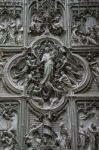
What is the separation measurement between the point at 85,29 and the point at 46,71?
156cm

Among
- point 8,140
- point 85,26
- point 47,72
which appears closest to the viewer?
point 8,140

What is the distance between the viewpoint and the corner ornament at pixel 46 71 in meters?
8.82

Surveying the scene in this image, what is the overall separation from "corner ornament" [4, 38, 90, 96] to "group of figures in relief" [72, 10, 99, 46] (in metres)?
0.40

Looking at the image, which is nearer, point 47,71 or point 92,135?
point 92,135

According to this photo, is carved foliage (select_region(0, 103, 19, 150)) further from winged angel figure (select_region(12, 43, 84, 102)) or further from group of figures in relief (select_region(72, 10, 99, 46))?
group of figures in relief (select_region(72, 10, 99, 46))

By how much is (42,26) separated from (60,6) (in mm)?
777

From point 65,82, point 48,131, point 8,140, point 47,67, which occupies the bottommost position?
point 8,140

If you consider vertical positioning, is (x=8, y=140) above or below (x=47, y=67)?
below

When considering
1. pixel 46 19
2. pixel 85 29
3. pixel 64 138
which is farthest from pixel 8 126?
pixel 85 29

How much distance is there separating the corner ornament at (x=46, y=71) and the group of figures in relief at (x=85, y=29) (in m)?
0.40

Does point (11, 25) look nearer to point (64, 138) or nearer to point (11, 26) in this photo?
point (11, 26)

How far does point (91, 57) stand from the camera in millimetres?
9195

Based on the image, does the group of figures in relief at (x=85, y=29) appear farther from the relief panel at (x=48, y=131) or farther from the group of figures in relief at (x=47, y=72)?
the relief panel at (x=48, y=131)

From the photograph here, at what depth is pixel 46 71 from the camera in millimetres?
8875
